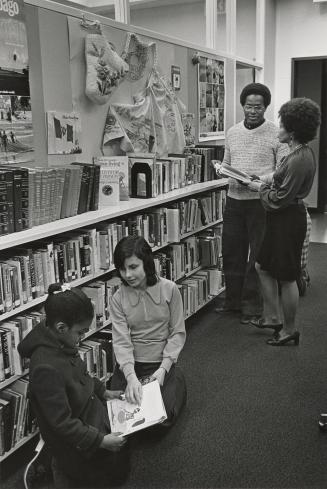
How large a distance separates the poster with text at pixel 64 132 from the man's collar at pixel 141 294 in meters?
0.86

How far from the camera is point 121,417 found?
215 centimetres

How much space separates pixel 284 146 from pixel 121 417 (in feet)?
7.39

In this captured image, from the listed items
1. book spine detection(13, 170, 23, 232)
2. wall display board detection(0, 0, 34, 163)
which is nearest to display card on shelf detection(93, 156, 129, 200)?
wall display board detection(0, 0, 34, 163)

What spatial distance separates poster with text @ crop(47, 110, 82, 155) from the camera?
268 cm

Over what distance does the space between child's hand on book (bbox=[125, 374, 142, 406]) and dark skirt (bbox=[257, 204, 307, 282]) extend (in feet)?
4.32

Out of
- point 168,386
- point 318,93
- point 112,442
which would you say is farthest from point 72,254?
point 318,93

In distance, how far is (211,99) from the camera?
4.52 metres

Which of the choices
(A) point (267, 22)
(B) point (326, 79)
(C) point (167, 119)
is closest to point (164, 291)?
(C) point (167, 119)

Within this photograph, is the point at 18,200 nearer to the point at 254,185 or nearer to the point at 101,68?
the point at 101,68

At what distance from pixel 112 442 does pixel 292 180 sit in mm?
1799

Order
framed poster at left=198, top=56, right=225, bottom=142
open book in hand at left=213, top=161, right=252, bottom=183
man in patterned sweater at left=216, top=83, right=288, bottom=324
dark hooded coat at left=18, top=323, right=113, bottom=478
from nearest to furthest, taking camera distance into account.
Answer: dark hooded coat at left=18, top=323, right=113, bottom=478
open book in hand at left=213, top=161, right=252, bottom=183
man in patterned sweater at left=216, top=83, right=288, bottom=324
framed poster at left=198, top=56, right=225, bottom=142

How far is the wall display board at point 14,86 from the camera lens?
2.32m

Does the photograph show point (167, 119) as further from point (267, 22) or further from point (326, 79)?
point (326, 79)

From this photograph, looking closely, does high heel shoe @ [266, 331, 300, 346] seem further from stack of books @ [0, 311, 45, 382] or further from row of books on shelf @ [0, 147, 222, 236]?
stack of books @ [0, 311, 45, 382]
